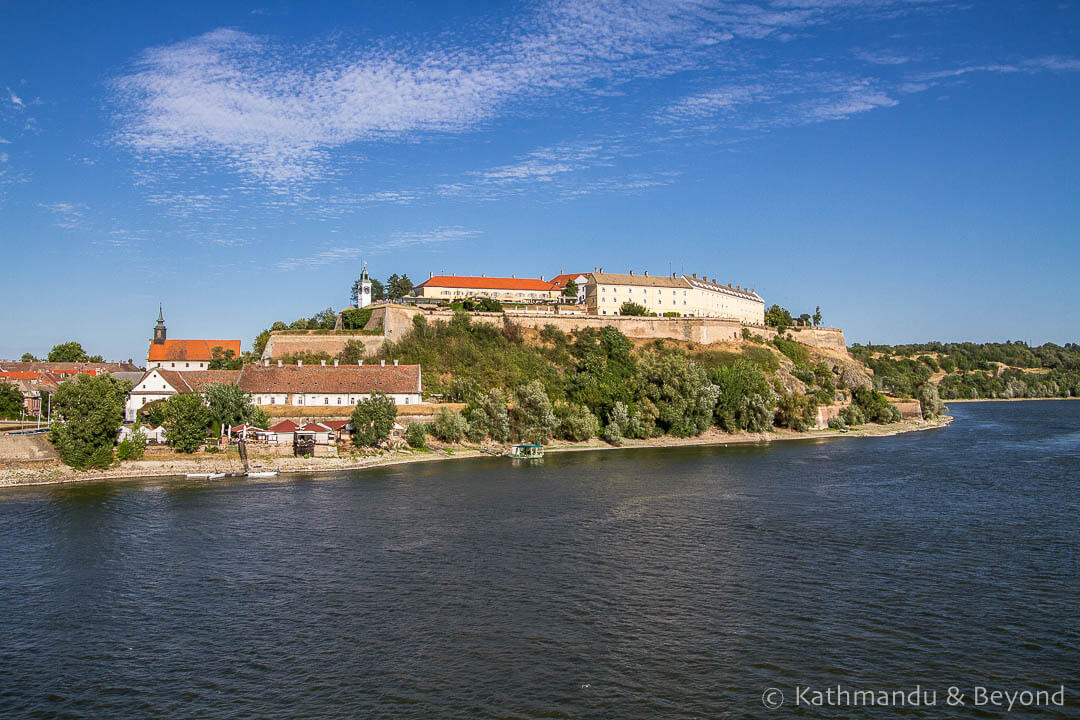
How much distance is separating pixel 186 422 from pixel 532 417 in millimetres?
20163

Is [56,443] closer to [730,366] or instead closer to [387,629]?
[387,629]

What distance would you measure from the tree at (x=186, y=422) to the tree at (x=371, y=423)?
310 inches

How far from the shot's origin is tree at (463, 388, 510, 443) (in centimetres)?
4703

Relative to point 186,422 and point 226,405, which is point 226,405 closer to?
point 226,405

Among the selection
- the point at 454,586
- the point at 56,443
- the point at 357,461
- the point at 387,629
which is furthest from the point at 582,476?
the point at 56,443

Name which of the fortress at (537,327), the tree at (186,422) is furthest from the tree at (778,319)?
the tree at (186,422)

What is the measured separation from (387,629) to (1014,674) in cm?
1260

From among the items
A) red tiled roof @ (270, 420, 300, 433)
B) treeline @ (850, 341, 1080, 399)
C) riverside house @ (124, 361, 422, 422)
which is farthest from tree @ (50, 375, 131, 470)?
treeline @ (850, 341, 1080, 399)

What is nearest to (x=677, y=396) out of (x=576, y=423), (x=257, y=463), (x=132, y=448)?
(x=576, y=423)

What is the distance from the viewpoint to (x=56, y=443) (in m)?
37.2

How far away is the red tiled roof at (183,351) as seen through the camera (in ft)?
209

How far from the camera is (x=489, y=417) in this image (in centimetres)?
4806

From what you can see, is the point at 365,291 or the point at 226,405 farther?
the point at 365,291

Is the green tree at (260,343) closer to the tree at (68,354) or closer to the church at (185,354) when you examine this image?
the church at (185,354)
